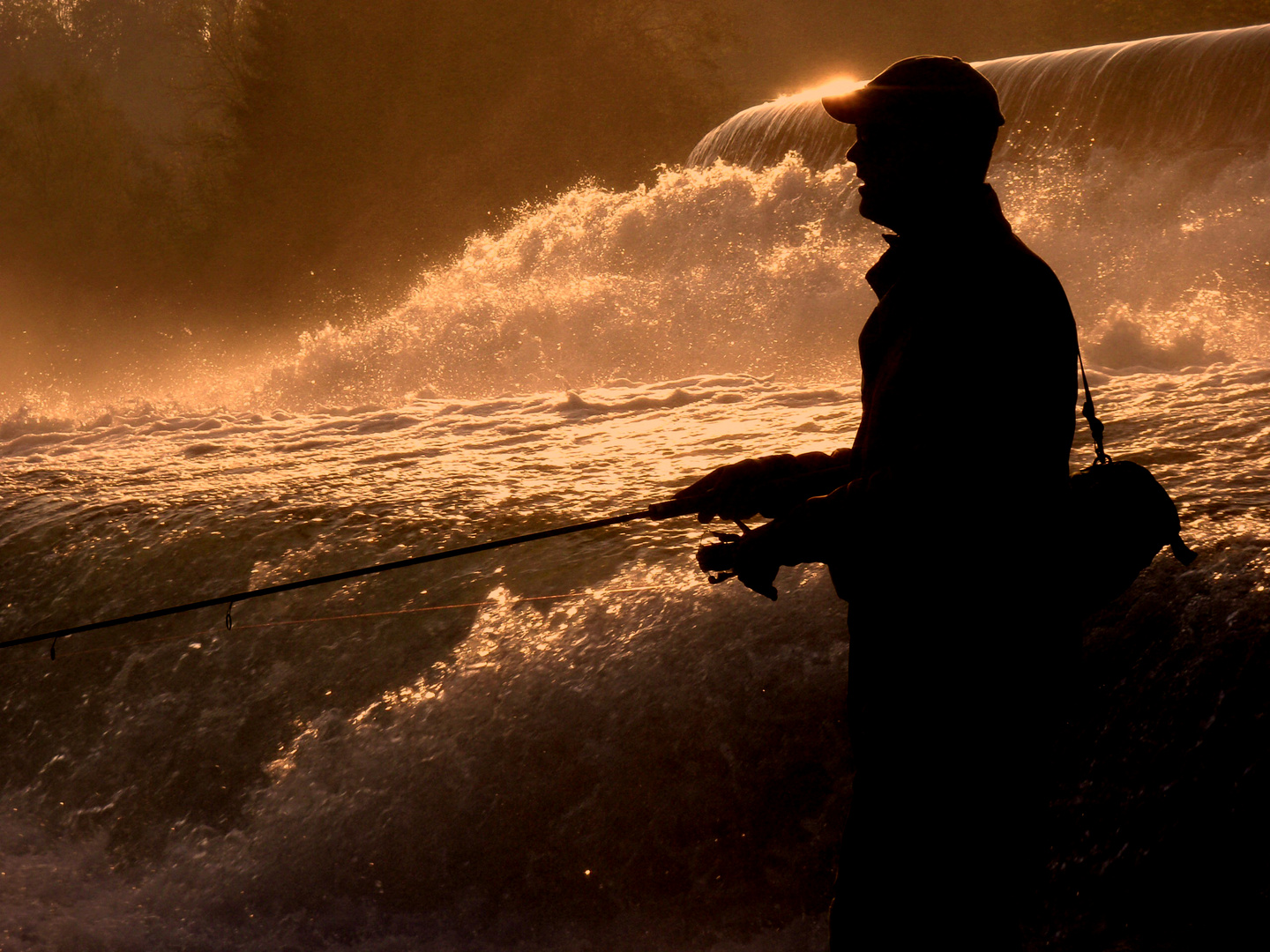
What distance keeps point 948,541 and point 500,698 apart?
2.34 m

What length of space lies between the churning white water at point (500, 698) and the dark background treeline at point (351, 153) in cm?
2351

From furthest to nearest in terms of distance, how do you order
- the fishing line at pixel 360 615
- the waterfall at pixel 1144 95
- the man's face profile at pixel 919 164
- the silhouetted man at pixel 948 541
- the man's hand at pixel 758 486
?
the waterfall at pixel 1144 95 < the fishing line at pixel 360 615 < the man's hand at pixel 758 486 < the man's face profile at pixel 919 164 < the silhouetted man at pixel 948 541

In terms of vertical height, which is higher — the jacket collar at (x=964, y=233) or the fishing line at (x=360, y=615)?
the jacket collar at (x=964, y=233)

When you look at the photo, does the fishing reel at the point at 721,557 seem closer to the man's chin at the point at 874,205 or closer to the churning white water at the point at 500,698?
the churning white water at the point at 500,698

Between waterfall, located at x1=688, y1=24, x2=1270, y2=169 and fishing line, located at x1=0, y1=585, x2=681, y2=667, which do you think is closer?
fishing line, located at x1=0, y1=585, x2=681, y2=667

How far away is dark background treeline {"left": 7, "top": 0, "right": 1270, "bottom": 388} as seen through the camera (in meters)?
30.4

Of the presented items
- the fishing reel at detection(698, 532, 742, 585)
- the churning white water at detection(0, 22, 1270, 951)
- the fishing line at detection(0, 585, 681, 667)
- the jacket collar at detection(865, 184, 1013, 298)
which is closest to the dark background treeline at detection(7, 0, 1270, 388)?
the churning white water at detection(0, 22, 1270, 951)

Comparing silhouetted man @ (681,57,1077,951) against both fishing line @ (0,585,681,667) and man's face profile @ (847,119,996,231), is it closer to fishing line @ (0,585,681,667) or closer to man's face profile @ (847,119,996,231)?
man's face profile @ (847,119,996,231)

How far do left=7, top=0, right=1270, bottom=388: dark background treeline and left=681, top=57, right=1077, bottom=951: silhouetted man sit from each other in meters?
28.7

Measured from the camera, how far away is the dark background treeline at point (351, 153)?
30.4 meters

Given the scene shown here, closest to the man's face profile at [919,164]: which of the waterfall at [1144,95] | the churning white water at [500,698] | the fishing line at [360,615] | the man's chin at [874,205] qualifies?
the man's chin at [874,205]

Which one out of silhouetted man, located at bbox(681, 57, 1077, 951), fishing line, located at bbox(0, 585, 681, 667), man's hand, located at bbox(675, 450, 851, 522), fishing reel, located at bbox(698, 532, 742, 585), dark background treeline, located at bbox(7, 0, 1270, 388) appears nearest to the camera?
silhouetted man, located at bbox(681, 57, 1077, 951)

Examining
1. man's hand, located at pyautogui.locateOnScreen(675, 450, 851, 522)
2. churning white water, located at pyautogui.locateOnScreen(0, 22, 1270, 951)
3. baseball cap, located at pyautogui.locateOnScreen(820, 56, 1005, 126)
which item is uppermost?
baseball cap, located at pyautogui.locateOnScreen(820, 56, 1005, 126)

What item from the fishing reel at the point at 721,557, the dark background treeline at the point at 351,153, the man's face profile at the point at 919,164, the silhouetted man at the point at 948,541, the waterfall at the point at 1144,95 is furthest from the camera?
the dark background treeline at the point at 351,153
